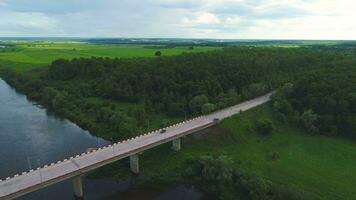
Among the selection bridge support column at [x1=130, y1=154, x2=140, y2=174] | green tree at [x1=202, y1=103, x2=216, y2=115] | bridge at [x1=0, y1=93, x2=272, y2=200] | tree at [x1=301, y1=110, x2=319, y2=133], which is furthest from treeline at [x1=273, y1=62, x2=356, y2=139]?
bridge support column at [x1=130, y1=154, x2=140, y2=174]

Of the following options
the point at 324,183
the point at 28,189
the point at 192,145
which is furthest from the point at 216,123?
the point at 28,189

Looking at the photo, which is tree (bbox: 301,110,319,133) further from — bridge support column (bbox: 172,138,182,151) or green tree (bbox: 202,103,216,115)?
bridge support column (bbox: 172,138,182,151)

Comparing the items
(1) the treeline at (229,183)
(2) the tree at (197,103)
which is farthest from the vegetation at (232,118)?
(2) the tree at (197,103)

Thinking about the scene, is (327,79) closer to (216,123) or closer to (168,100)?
(216,123)

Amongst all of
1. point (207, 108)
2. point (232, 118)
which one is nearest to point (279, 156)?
point (232, 118)

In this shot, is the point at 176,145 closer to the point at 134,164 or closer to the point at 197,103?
the point at 134,164

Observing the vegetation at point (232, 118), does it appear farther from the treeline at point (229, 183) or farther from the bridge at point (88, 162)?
the bridge at point (88, 162)
